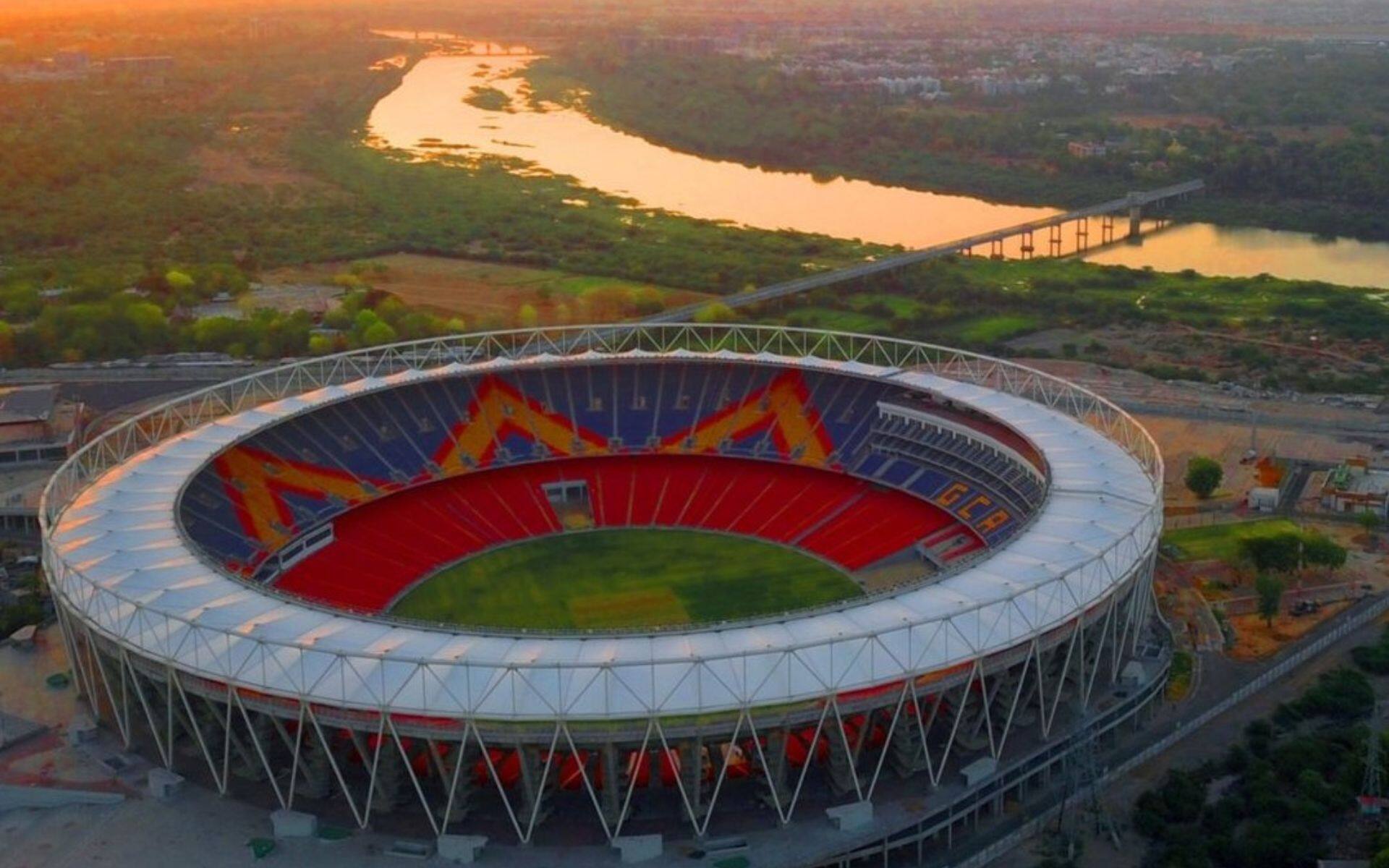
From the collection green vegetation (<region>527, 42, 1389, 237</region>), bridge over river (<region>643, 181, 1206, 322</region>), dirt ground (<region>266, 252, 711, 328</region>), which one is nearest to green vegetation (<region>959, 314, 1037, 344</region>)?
bridge over river (<region>643, 181, 1206, 322</region>)

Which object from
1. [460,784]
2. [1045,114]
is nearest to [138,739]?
[460,784]

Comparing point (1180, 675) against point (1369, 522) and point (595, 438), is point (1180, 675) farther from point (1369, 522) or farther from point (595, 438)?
point (595, 438)

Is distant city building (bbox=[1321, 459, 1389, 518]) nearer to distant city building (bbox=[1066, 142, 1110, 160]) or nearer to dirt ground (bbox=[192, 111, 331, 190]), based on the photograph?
distant city building (bbox=[1066, 142, 1110, 160])

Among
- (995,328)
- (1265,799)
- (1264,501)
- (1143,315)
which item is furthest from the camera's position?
(1143,315)

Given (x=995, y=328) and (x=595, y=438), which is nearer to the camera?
(x=595, y=438)

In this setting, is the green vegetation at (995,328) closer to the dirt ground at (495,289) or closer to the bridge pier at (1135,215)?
the dirt ground at (495,289)

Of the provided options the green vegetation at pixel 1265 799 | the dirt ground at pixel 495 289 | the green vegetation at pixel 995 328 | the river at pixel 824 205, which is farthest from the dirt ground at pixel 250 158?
the green vegetation at pixel 1265 799

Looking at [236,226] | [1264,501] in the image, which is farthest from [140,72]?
[1264,501]
